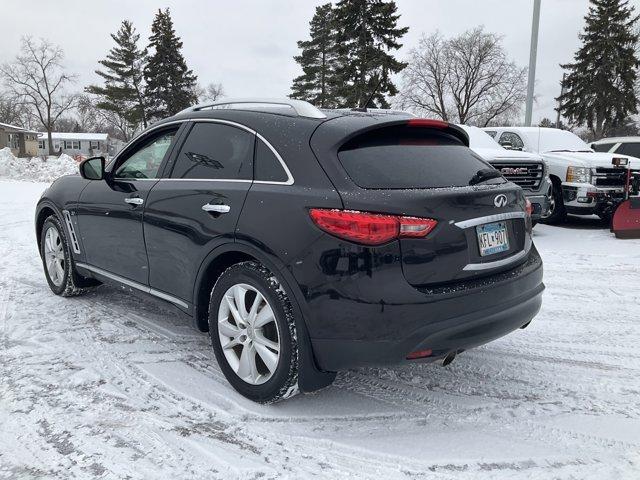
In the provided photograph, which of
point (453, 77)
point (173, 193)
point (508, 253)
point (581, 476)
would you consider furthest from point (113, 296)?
point (453, 77)

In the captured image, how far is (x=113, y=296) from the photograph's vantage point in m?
5.25

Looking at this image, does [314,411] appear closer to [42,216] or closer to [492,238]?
[492,238]

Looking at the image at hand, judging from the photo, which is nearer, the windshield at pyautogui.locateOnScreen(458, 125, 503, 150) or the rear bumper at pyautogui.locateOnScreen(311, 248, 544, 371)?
the rear bumper at pyautogui.locateOnScreen(311, 248, 544, 371)

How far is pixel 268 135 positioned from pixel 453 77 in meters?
52.6

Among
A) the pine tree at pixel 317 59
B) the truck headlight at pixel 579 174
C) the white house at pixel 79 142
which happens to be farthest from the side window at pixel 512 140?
the white house at pixel 79 142

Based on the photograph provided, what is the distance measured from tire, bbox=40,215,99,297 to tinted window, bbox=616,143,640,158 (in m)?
13.7

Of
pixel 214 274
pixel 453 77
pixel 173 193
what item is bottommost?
pixel 214 274

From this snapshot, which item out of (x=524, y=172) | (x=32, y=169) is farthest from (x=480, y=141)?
(x=32, y=169)

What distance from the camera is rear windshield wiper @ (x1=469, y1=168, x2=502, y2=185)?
10.1ft

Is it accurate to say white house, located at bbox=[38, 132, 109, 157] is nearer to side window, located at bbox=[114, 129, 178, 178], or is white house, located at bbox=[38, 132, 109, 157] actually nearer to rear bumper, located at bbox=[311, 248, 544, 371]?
side window, located at bbox=[114, 129, 178, 178]

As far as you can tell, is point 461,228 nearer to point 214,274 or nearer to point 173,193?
point 214,274

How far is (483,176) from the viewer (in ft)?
10.5

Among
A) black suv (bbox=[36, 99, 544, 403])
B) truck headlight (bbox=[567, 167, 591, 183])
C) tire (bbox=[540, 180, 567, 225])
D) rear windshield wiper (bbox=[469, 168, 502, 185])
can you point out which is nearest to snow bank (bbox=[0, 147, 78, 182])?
tire (bbox=[540, 180, 567, 225])

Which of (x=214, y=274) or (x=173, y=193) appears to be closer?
(x=214, y=274)
